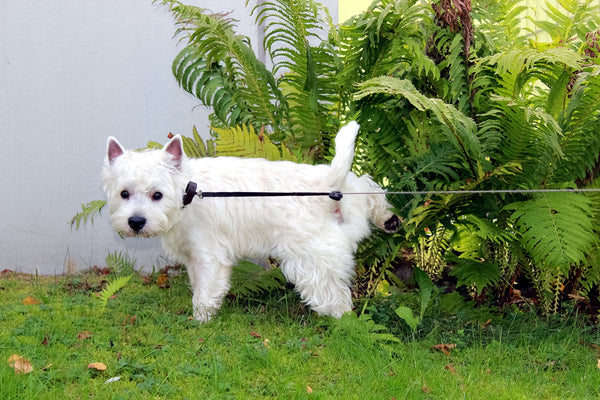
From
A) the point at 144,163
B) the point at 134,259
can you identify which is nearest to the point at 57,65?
the point at 134,259

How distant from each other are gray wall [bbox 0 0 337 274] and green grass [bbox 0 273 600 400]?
1.70 metres

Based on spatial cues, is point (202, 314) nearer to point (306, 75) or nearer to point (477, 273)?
point (477, 273)

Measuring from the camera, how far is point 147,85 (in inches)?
253

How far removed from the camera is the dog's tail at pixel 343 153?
13.1ft

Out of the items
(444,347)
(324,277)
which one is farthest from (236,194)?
(444,347)

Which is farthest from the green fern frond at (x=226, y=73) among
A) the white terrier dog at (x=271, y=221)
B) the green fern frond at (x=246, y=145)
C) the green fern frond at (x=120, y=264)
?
the green fern frond at (x=120, y=264)

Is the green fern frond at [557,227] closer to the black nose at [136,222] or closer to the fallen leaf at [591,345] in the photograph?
the fallen leaf at [591,345]

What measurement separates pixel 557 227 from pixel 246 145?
8.03 ft

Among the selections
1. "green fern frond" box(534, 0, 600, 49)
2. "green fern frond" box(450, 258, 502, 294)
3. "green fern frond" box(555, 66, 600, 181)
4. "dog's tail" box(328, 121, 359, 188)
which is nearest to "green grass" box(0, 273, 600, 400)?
"green fern frond" box(450, 258, 502, 294)

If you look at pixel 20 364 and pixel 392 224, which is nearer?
pixel 20 364

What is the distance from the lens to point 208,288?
4.25 m

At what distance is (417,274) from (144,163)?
2.24 m

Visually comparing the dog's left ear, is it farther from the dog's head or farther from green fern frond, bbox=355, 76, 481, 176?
green fern frond, bbox=355, 76, 481, 176

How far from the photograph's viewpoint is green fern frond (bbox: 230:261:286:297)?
4.73 meters
